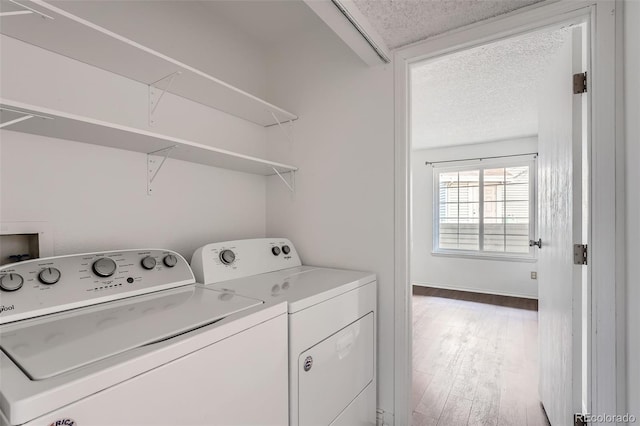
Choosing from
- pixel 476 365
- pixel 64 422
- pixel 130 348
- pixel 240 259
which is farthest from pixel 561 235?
pixel 64 422

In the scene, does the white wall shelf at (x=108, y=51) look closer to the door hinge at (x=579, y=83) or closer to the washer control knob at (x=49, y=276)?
the washer control knob at (x=49, y=276)

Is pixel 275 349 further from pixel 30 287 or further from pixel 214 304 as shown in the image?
pixel 30 287

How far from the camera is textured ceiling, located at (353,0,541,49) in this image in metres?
1.30

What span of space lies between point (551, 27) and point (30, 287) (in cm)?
227

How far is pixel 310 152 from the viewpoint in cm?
194

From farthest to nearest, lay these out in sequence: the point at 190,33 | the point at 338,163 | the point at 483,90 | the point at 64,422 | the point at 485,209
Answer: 1. the point at 485,209
2. the point at 483,90
3. the point at 338,163
4. the point at 190,33
5. the point at 64,422

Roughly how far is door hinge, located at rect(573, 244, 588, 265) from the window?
3.69m

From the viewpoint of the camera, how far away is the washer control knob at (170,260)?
1302mm

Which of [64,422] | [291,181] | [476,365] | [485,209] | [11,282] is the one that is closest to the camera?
A: [64,422]

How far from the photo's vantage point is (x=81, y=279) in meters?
1.04
